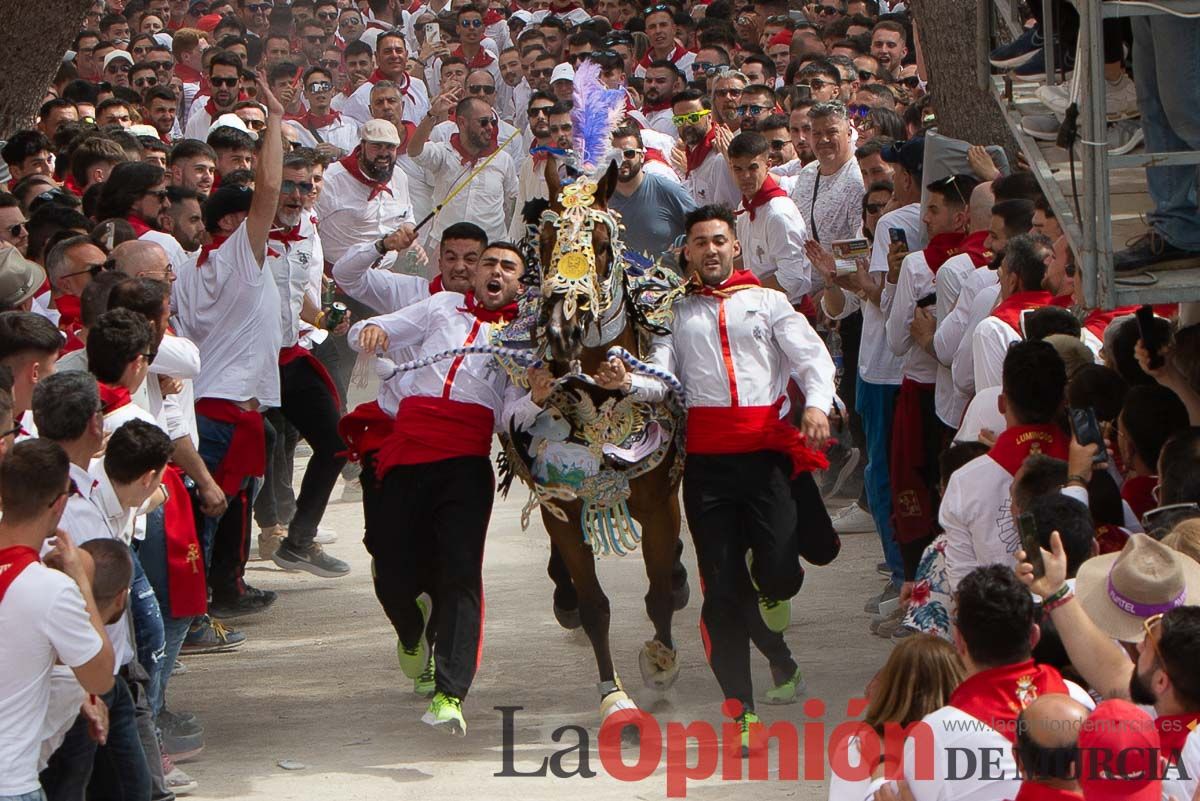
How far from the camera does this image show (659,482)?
7426mm

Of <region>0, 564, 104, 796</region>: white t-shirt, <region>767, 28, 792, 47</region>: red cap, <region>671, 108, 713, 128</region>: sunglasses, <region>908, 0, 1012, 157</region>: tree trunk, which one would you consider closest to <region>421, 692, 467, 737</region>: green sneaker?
<region>0, 564, 104, 796</region>: white t-shirt

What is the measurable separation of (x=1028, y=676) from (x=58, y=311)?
5020 mm

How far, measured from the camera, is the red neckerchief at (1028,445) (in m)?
6.07

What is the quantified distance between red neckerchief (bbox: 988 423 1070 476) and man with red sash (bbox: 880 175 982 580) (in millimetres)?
2179

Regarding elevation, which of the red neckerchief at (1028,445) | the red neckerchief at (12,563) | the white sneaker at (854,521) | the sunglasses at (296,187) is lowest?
the white sneaker at (854,521)

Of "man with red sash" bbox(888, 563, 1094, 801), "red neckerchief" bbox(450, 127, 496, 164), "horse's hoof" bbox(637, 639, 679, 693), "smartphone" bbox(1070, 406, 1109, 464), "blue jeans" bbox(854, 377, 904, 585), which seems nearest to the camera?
"man with red sash" bbox(888, 563, 1094, 801)

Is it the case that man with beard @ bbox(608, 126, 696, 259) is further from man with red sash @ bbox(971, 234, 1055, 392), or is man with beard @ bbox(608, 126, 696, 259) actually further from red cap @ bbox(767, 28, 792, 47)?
red cap @ bbox(767, 28, 792, 47)

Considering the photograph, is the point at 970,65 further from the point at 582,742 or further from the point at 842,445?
the point at 582,742

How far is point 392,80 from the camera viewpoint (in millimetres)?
16203

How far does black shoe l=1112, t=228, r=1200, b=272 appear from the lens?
5316 mm

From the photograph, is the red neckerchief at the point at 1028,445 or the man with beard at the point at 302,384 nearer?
the red neckerchief at the point at 1028,445

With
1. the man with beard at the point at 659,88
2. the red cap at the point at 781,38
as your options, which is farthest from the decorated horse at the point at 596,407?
the red cap at the point at 781,38

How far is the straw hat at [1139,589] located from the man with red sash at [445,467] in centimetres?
314

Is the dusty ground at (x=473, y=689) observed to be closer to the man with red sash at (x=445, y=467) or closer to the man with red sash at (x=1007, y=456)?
the man with red sash at (x=445, y=467)
